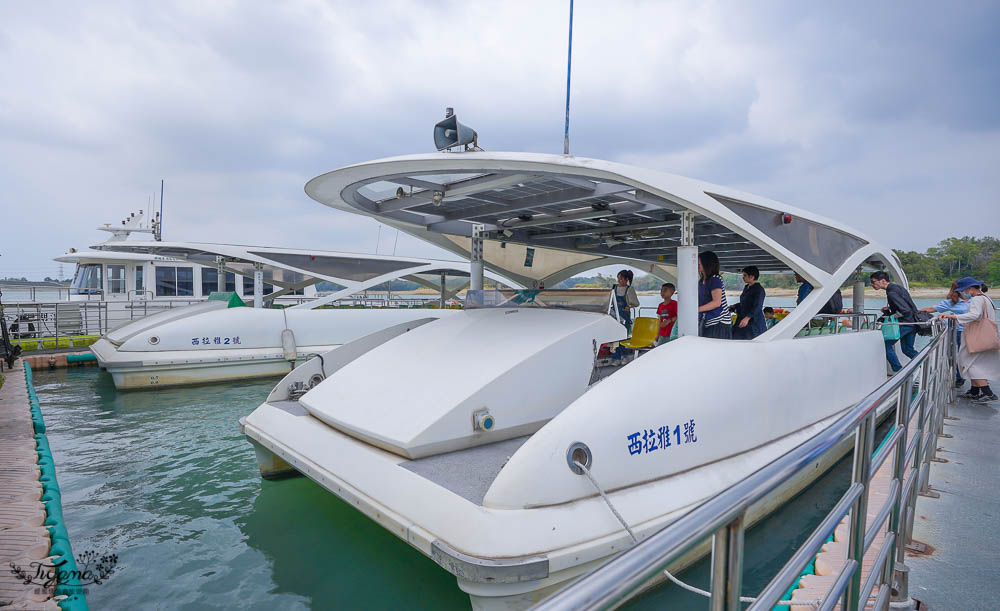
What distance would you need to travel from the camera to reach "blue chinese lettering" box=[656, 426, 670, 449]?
3.35 m

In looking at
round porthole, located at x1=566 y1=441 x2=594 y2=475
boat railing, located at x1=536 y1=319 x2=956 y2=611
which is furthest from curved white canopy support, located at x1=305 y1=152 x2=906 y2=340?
boat railing, located at x1=536 y1=319 x2=956 y2=611

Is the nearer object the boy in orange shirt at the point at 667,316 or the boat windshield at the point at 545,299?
the boat windshield at the point at 545,299

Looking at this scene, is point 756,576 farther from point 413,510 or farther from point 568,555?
point 413,510

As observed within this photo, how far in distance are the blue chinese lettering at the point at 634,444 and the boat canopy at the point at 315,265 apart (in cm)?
904

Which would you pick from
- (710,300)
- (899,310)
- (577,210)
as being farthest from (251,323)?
(899,310)

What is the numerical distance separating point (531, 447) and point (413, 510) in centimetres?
79

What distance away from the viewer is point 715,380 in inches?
149

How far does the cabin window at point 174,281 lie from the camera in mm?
15266

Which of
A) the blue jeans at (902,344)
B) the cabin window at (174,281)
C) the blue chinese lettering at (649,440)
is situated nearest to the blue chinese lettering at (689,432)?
the blue chinese lettering at (649,440)

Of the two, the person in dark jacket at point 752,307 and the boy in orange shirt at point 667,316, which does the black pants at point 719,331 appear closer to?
the person in dark jacket at point 752,307

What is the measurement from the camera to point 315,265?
13.3m

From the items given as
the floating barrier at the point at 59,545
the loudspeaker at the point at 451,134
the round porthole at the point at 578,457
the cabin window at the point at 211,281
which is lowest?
the floating barrier at the point at 59,545

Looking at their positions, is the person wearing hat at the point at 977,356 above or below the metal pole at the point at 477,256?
below

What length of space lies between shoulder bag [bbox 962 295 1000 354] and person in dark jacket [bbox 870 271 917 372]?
0.99 m
